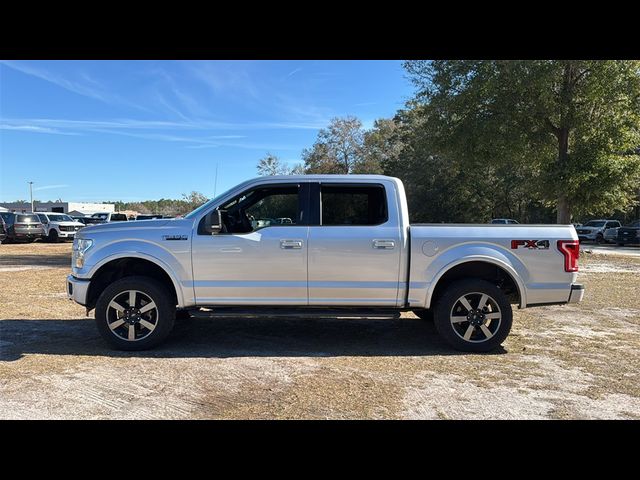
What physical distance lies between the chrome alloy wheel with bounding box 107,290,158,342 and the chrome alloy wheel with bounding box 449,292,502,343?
3527mm

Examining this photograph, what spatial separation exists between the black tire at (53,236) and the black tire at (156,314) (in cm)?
2504

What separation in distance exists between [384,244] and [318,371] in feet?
5.34

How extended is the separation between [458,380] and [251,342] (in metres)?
2.59

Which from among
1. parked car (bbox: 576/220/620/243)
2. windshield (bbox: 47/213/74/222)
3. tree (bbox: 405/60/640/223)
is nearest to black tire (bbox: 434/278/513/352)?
tree (bbox: 405/60/640/223)

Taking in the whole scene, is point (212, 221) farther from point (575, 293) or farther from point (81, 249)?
point (575, 293)

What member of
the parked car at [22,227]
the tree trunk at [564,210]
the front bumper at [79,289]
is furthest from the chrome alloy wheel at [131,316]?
the parked car at [22,227]

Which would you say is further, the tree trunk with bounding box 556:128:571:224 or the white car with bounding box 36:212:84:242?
the white car with bounding box 36:212:84:242

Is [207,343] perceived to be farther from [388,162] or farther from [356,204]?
[388,162]

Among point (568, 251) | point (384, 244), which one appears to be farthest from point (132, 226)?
point (568, 251)

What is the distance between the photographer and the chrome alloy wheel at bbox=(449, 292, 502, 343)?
5387mm

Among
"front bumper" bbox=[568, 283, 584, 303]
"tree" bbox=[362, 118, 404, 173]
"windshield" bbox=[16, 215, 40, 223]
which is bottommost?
"front bumper" bbox=[568, 283, 584, 303]

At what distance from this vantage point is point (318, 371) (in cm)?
473

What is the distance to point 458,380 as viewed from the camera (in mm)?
4492

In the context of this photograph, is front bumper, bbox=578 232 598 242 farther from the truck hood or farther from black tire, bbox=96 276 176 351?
black tire, bbox=96 276 176 351
